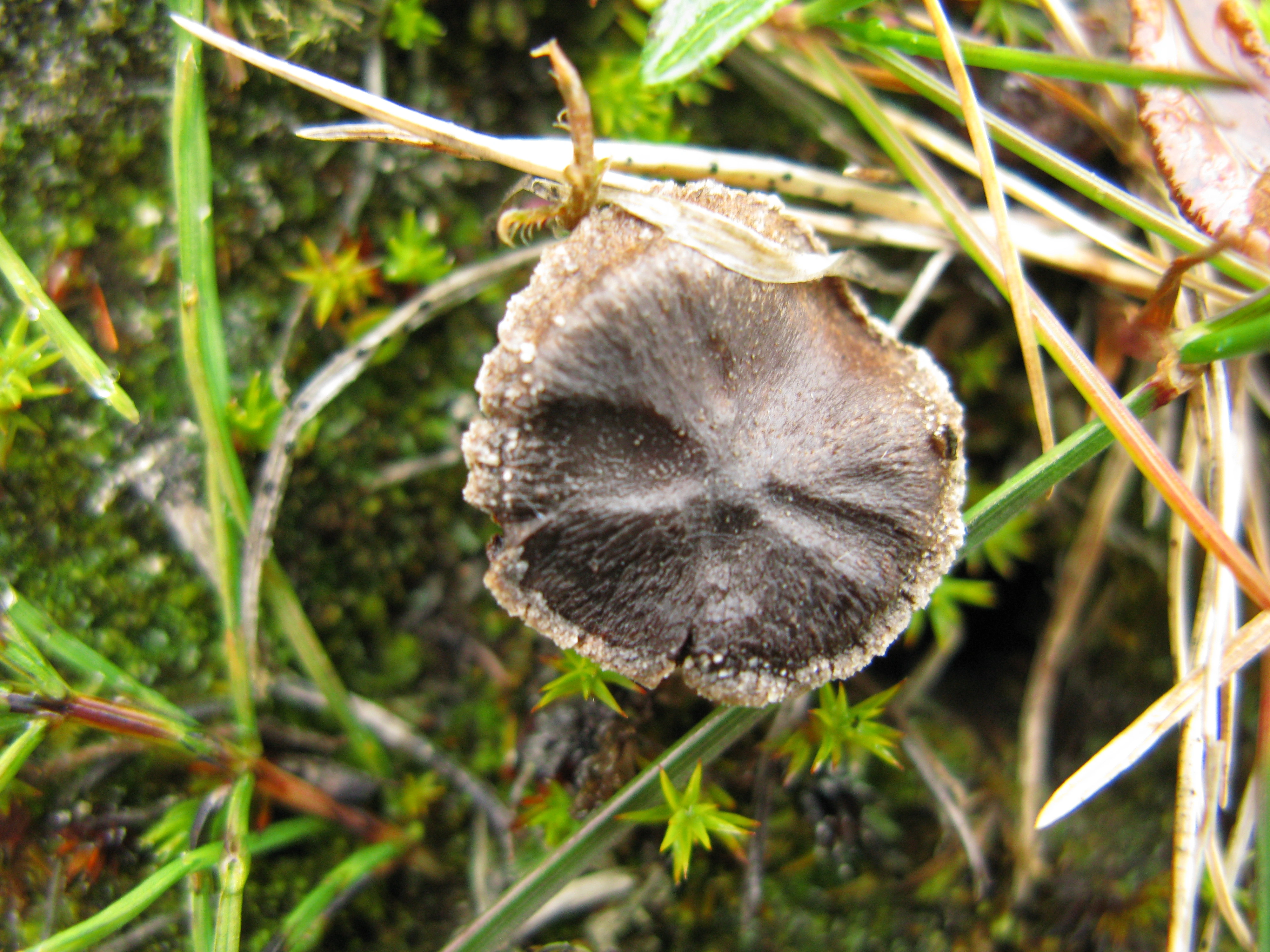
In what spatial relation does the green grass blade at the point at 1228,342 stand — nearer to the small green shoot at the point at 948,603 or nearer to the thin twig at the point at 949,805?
the small green shoot at the point at 948,603

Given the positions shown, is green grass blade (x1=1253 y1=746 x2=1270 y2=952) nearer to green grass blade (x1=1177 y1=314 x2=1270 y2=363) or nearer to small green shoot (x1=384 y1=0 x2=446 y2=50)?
green grass blade (x1=1177 y1=314 x2=1270 y2=363)

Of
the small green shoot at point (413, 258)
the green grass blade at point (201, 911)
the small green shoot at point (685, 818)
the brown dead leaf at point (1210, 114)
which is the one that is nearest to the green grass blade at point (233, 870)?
the green grass blade at point (201, 911)

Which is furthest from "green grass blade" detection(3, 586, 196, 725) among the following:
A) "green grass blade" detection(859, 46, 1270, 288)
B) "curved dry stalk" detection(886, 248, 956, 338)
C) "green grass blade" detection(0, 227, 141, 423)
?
"green grass blade" detection(859, 46, 1270, 288)

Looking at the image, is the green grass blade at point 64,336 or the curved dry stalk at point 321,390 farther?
the curved dry stalk at point 321,390

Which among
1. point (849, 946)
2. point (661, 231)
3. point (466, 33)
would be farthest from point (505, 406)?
point (849, 946)

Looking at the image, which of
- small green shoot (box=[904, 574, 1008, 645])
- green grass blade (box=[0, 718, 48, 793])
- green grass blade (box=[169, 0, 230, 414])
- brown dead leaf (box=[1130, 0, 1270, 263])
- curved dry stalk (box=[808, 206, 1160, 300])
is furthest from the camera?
small green shoot (box=[904, 574, 1008, 645])

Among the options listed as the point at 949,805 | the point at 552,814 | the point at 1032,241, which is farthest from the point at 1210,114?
the point at 552,814

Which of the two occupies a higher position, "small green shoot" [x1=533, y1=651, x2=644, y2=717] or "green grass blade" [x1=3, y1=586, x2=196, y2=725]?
"green grass blade" [x1=3, y1=586, x2=196, y2=725]
